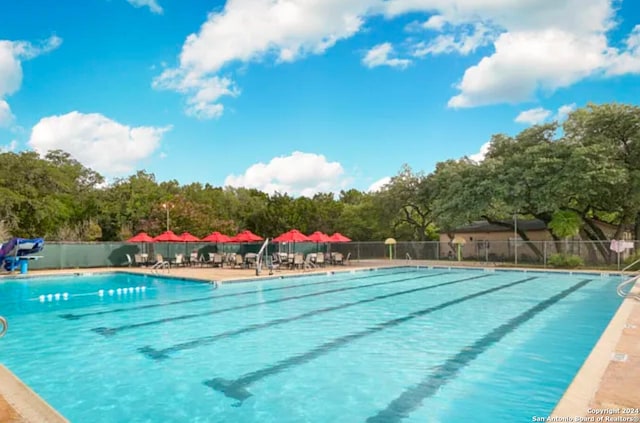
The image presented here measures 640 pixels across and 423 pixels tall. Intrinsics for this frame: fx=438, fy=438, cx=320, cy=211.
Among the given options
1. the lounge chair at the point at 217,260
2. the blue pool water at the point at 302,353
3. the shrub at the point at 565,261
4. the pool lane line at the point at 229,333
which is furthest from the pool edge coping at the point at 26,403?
the shrub at the point at 565,261

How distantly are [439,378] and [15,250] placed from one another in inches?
779

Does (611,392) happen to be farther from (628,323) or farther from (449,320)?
(449,320)

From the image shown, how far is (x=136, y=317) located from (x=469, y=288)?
10960 millimetres

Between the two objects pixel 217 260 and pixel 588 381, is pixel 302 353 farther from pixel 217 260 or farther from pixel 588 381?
pixel 217 260

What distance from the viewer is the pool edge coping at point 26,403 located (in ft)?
11.0

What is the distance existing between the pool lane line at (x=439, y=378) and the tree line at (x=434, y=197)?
1636cm

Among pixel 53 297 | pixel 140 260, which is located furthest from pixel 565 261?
pixel 140 260

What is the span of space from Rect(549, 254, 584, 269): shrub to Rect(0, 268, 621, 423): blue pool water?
8.77 m

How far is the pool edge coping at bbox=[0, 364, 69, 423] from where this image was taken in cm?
335

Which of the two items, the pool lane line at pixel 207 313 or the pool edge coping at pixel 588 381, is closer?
the pool edge coping at pixel 588 381

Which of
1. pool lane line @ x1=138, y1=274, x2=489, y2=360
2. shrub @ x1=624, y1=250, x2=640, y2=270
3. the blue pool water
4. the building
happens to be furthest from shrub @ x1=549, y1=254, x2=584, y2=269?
pool lane line @ x1=138, y1=274, x2=489, y2=360

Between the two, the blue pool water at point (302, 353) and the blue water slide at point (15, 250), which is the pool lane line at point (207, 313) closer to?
the blue pool water at point (302, 353)

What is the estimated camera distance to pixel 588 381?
3.98 metres

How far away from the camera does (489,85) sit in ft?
60.2
